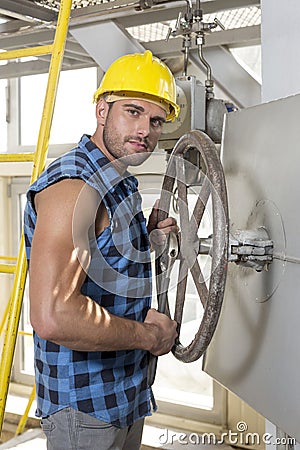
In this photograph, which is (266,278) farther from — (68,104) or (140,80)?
(68,104)

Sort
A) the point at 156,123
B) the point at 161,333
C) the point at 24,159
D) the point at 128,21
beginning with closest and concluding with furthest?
the point at 161,333 → the point at 156,123 → the point at 24,159 → the point at 128,21

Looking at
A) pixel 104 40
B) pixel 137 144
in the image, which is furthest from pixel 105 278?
pixel 104 40

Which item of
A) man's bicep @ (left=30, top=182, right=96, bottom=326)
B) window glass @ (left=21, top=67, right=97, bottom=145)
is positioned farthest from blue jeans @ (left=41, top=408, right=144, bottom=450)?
window glass @ (left=21, top=67, right=97, bottom=145)

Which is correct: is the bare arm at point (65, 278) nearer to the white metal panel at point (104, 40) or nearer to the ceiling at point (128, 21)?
the ceiling at point (128, 21)

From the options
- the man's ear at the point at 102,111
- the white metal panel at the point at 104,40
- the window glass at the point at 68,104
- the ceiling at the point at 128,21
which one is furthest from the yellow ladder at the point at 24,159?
the window glass at the point at 68,104

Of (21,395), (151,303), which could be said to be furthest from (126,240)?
(21,395)

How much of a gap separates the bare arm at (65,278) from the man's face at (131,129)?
0.64ft

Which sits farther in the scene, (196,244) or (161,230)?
(161,230)

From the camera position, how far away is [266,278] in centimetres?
116

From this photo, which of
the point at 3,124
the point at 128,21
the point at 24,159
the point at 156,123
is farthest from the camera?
the point at 3,124

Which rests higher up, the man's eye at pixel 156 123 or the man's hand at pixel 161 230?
the man's eye at pixel 156 123

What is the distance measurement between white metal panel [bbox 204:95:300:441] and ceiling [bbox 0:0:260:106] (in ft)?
2.18

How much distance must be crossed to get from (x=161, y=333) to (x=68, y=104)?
3060mm

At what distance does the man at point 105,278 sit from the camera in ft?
3.94
